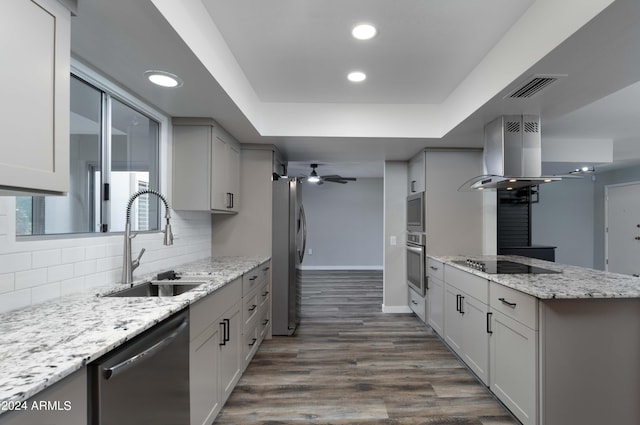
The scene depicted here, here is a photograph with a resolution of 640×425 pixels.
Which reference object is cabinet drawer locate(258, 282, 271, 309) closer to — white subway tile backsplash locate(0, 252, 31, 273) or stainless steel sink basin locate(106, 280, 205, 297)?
stainless steel sink basin locate(106, 280, 205, 297)

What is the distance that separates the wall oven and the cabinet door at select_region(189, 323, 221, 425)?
2.57 m

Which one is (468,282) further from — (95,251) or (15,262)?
(15,262)

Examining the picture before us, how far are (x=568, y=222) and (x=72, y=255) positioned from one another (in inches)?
344

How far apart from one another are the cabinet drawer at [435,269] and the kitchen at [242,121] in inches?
27.7

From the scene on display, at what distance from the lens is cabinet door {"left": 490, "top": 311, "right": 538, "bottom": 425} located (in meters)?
1.84

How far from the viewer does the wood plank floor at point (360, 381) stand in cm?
215

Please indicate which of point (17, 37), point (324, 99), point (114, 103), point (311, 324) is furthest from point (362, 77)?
point (311, 324)

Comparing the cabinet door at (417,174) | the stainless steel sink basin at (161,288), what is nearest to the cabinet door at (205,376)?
the stainless steel sink basin at (161,288)

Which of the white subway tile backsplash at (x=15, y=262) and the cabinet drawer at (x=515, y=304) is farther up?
the white subway tile backsplash at (x=15, y=262)

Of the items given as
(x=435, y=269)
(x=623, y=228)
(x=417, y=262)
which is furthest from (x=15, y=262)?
(x=623, y=228)

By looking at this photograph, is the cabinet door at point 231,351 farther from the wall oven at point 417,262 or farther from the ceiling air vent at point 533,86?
the ceiling air vent at point 533,86

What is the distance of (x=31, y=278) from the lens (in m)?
1.46

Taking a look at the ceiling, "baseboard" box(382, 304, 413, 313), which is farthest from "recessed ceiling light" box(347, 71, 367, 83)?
"baseboard" box(382, 304, 413, 313)

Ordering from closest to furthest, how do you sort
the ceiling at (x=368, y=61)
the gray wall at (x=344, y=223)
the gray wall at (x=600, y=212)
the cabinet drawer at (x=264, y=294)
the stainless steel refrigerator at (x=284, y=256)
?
the ceiling at (x=368, y=61) < the cabinet drawer at (x=264, y=294) < the stainless steel refrigerator at (x=284, y=256) < the gray wall at (x=600, y=212) < the gray wall at (x=344, y=223)
